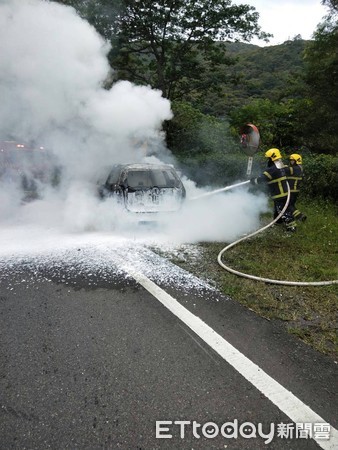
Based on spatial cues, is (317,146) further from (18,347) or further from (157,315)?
(18,347)

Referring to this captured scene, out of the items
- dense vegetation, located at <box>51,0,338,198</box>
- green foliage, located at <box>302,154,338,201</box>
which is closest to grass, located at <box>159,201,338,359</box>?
green foliage, located at <box>302,154,338,201</box>

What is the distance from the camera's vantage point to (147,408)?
2062mm

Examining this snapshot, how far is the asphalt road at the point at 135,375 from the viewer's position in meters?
1.89

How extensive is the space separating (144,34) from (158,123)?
920 cm

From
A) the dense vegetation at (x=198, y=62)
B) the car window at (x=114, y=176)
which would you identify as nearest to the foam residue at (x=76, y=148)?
the car window at (x=114, y=176)

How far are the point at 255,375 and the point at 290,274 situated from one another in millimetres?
2386

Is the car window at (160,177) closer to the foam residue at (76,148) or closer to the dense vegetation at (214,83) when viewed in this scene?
the foam residue at (76,148)

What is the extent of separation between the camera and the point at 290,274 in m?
4.46

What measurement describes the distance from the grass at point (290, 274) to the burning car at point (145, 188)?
120 centimetres

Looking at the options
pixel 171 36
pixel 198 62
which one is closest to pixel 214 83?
pixel 198 62

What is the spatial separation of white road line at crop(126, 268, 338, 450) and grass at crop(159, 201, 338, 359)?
2.34ft

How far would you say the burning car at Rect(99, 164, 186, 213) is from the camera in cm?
617

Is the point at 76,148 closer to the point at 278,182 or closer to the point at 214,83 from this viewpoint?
the point at 278,182

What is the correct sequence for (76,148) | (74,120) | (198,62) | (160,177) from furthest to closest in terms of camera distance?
1. (198,62)
2. (76,148)
3. (74,120)
4. (160,177)
